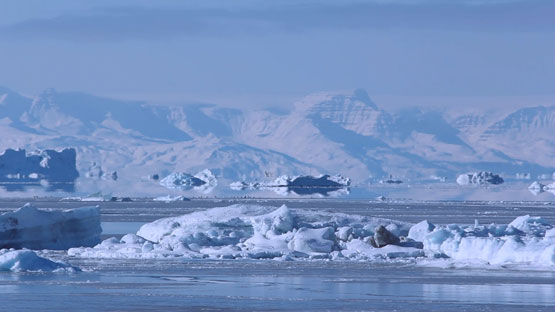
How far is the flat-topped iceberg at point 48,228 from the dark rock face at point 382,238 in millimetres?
6111

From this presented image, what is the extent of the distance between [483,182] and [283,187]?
32341 mm

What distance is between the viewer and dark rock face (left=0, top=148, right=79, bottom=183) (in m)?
113

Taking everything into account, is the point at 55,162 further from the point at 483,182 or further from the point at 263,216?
the point at 263,216


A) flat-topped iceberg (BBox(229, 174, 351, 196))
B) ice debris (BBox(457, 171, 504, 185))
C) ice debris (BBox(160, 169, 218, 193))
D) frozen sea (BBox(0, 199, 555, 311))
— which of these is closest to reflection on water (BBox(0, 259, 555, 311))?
frozen sea (BBox(0, 199, 555, 311))

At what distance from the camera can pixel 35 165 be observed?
11375cm

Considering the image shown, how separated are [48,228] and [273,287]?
28.7ft

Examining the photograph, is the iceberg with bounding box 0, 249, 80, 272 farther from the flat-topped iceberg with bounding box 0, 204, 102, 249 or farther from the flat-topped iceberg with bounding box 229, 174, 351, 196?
the flat-topped iceberg with bounding box 229, 174, 351, 196

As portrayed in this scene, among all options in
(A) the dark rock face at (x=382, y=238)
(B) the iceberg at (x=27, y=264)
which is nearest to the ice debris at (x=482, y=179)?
(A) the dark rock face at (x=382, y=238)

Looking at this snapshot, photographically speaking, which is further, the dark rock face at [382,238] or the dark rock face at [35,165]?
the dark rock face at [35,165]

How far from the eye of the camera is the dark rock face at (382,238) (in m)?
23.3

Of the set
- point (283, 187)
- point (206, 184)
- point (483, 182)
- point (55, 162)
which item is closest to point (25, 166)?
point (55, 162)

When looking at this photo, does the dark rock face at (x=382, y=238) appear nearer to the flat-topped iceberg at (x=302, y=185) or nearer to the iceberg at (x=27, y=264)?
the iceberg at (x=27, y=264)

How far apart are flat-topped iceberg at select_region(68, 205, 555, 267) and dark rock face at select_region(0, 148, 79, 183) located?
88.6 metres

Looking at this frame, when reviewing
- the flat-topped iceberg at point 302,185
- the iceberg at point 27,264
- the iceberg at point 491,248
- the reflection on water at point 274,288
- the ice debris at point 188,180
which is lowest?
the reflection on water at point 274,288
